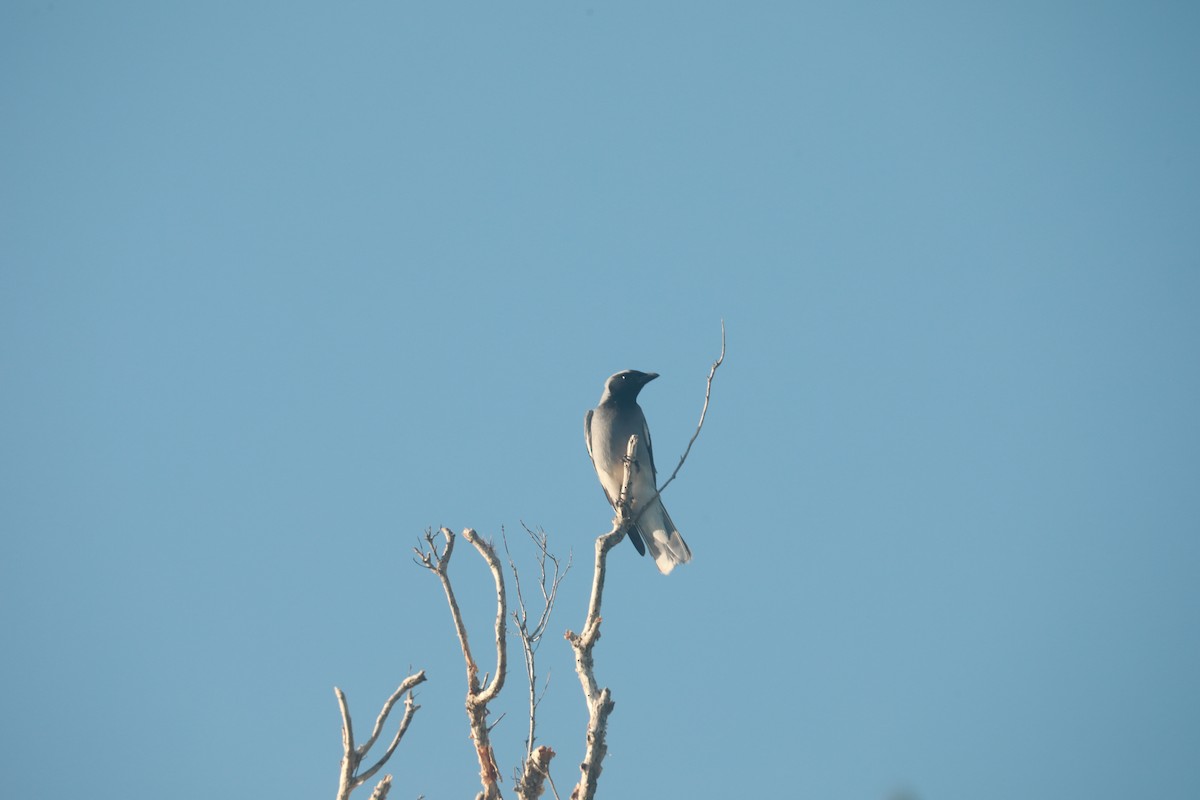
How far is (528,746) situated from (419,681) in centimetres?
70

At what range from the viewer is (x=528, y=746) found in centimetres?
554

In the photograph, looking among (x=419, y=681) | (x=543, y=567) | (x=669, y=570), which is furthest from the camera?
(x=669, y=570)

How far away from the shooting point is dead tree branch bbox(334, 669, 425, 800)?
5043 millimetres

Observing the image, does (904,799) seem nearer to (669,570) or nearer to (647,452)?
(669,570)

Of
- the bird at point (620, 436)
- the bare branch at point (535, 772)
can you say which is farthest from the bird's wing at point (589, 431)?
the bare branch at point (535, 772)

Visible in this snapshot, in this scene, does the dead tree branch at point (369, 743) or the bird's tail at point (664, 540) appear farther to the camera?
the bird's tail at point (664, 540)

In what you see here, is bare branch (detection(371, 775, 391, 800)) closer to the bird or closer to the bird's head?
the bird

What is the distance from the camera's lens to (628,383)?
32.6 feet

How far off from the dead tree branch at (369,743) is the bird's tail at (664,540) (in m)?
3.32

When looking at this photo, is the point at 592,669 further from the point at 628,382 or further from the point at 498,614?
the point at 628,382

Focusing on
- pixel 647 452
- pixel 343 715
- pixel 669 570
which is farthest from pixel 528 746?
pixel 647 452

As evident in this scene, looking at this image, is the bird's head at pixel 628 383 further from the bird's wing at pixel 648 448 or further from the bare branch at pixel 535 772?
the bare branch at pixel 535 772

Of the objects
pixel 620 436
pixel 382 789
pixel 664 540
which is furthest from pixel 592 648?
pixel 620 436

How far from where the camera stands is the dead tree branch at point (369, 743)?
5043 mm
